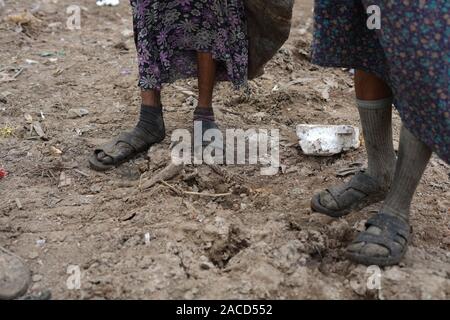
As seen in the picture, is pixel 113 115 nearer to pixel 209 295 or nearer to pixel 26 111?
pixel 26 111

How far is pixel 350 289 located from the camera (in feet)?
6.49

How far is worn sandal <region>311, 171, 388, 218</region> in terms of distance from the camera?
2.41 metres

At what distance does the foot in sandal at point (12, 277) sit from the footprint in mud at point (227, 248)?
71 centimetres

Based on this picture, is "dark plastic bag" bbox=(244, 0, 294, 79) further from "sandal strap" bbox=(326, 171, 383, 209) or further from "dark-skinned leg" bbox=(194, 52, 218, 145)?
"sandal strap" bbox=(326, 171, 383, 209)

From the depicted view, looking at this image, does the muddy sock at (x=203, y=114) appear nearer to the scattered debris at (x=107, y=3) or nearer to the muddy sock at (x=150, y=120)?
the muddy sock at (x=150, y=120)

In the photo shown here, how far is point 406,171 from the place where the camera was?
2070 millimetres

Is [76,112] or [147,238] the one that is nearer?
[147,238]

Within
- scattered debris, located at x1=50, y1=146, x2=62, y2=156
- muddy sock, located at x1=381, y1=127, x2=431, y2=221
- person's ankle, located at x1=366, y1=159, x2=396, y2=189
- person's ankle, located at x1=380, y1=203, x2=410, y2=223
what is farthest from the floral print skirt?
scattered debris, located at x1=50, y1=146, x2=62, y2=156

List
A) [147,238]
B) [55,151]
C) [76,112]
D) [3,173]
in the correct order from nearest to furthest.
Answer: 1. [147,238]
2. [3,173]
3. [55,151]
4. [76,112]

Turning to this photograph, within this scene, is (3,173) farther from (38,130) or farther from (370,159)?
(370,159)

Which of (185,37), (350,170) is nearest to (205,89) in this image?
(185,37)

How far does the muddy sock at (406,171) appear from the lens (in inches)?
79.6

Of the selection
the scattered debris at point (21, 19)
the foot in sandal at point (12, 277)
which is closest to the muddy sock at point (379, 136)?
the foot in sandal at point (12, 277)

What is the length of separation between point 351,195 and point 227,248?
24.2 inches
